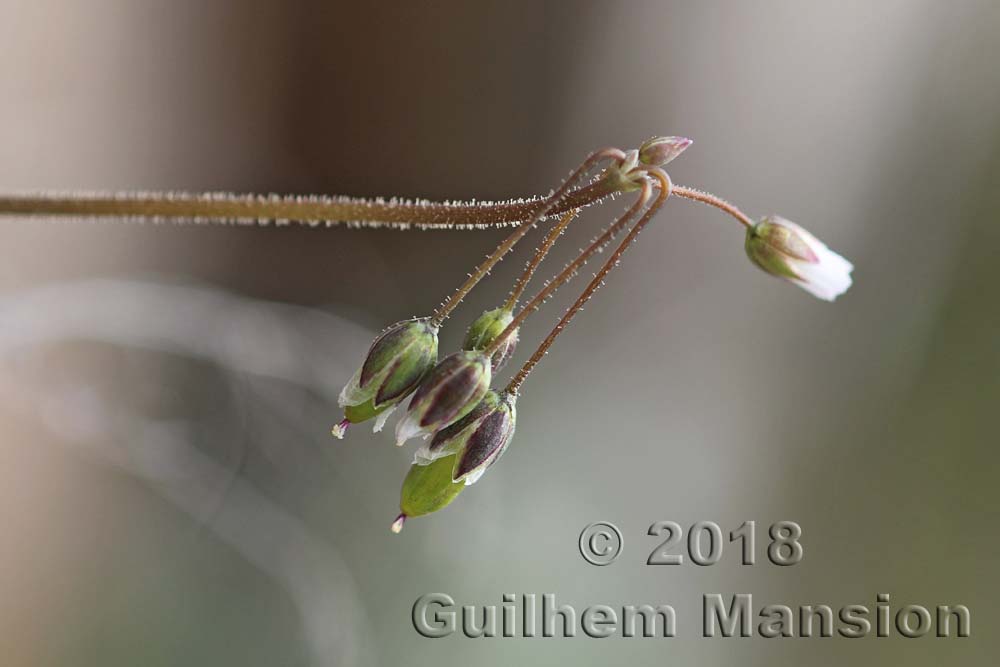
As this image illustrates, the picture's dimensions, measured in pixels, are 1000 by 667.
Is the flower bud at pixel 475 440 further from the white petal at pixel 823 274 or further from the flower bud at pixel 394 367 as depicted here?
the white petal at pixel 823 274

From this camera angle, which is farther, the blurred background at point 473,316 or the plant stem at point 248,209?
the blurred background at point 473,316

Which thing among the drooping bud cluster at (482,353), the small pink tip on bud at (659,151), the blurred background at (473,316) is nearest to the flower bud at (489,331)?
the drooping bud cluster at (482,353)

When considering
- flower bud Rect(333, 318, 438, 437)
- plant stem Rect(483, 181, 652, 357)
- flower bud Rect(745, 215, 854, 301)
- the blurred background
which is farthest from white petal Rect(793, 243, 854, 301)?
the blurred background

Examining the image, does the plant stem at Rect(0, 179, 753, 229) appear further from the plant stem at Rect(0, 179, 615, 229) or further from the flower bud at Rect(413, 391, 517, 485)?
the flower bud at Rect(413, 391, 517, 485)

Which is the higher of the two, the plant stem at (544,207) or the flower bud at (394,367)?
the plant stem at (544,207)

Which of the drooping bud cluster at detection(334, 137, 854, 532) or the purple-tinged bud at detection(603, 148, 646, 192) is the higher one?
the purple-tinged bud at detection(603, 148, 646, 192)

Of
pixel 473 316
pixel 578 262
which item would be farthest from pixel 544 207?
pixel 473 316

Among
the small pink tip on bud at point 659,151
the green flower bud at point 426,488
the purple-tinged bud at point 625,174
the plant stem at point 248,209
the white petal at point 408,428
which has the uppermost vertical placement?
the small pink tip on bud at point 659,151
